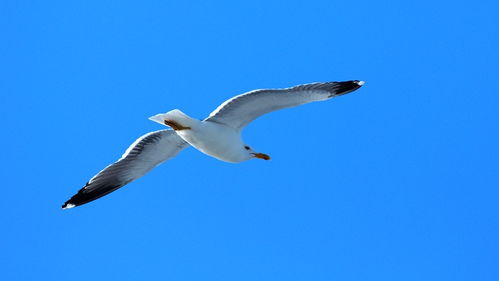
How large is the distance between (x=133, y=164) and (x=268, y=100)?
224 cm

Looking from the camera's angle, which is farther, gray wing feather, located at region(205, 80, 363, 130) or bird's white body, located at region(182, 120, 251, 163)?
bird's white body, located at region(182, 120, 251, 163)

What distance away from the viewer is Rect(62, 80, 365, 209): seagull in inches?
386

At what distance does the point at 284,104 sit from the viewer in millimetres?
9922

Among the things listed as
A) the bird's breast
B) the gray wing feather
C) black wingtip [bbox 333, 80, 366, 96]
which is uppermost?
black wingtip [bbox 333, 80, 366, 96]

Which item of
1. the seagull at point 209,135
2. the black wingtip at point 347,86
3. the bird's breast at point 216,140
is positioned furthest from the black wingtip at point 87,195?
the black wingtip at point 347,86

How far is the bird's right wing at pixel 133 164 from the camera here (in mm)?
10734

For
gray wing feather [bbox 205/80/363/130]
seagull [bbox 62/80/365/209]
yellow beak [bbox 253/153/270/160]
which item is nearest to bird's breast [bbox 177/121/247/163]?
seagull [bbox 62/80/365/209]

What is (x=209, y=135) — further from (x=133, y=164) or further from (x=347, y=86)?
(x=347, y=86)

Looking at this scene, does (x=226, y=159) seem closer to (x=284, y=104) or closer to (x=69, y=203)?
(x=284, y=104)

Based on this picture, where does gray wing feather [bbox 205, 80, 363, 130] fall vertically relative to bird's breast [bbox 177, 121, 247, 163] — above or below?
above

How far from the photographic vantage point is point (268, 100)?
978cm

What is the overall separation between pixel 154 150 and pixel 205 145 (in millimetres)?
977

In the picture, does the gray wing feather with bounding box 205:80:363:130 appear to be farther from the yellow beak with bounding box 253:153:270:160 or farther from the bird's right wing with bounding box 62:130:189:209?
the bird's right wing with bounding box 62:130:189:209

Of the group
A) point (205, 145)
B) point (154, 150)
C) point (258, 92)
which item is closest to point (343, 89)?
point (258, 92)
